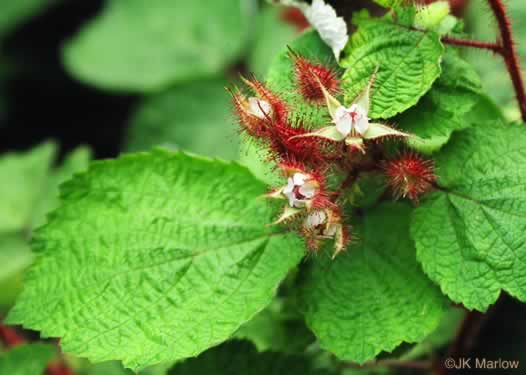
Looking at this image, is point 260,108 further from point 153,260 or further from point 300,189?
point 153,260

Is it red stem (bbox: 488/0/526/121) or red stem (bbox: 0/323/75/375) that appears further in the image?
red stem (bbox: 0/323/75/375)

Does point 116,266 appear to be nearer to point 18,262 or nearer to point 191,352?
point 191,352

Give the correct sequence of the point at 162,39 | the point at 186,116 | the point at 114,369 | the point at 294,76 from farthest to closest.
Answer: the point at 162,39 < the point at 186,116 < the point at 114,369 < the point at 294,76

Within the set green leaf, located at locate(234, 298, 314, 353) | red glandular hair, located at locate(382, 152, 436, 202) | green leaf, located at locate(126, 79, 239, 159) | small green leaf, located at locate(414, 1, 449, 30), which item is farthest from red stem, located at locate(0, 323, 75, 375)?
green leaf, located at locate(126, 79, 239, 159)

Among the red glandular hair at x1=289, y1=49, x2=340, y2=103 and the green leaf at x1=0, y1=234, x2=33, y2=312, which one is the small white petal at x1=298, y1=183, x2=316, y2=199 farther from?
the green leaf at x1=0, y1=234, x2=33, y2=312

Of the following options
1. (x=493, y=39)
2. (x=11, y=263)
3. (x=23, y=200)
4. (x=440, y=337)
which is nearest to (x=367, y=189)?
(x=440, y=337)

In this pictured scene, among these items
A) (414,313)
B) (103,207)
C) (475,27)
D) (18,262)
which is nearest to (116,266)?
(103,207)

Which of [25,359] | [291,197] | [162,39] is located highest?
[291,197]
